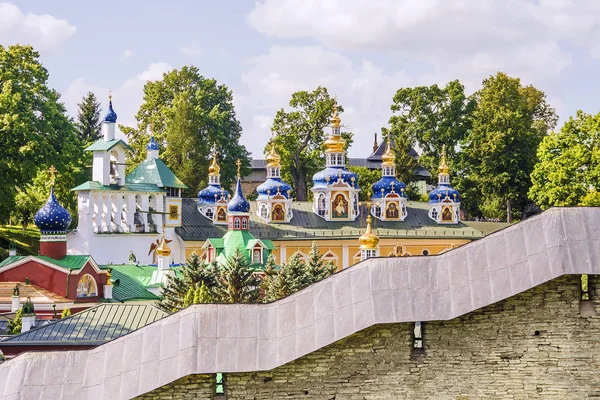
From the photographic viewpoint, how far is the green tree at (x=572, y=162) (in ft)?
161

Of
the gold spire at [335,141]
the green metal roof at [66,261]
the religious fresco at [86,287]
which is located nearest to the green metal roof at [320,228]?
the gold spire at [335,141]

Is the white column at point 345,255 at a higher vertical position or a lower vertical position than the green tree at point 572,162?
lower

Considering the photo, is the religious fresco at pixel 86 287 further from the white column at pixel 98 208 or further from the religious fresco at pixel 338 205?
the religious fresco at pixel 338 205

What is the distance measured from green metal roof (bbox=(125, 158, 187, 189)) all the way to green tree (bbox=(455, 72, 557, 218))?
61.7 ft

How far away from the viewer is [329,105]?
216 ft

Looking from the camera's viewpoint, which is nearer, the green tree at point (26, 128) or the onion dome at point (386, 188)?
the green tree at point (26, 128)

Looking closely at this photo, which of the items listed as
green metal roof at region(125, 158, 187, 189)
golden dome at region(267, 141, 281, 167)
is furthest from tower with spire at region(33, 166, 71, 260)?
golden dome at region(267, 141, 281, 167)

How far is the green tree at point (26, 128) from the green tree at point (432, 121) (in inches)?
937

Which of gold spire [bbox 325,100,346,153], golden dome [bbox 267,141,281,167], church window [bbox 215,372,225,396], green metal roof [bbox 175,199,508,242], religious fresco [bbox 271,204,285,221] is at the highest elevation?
gold spire [bbox 325,100,346,153]

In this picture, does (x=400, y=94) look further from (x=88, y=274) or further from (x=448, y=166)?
(x=88, y=274)

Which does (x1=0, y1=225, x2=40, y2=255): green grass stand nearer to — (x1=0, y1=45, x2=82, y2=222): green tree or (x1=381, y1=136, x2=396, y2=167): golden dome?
(x1=0, y1=45, x2=82, y2=222): green tree

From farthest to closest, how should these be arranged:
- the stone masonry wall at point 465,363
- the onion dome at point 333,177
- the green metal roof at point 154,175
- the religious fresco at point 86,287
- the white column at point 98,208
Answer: the onion dome at point 333,177 → the green metal roof at point 154,175 → the white column at point 98,208 → the religious fresco at point 86,287 → the stone masonry wall at point 465,363

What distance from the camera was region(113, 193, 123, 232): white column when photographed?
156ft

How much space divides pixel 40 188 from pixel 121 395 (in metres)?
48.5
